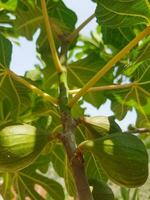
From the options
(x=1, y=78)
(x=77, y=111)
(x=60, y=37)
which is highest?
(x=60, y=37)

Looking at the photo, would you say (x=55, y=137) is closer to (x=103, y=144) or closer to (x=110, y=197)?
(x=103, y=144)

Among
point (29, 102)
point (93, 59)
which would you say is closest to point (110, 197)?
point (29, 102)

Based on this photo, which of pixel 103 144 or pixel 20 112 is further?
pixel 20 112

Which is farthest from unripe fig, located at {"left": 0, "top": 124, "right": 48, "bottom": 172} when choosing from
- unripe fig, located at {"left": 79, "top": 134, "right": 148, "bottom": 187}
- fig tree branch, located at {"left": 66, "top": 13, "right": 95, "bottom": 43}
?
fig tree branch, located at {"left": 66, "top": 13, "right": 95, "bottom": 43}

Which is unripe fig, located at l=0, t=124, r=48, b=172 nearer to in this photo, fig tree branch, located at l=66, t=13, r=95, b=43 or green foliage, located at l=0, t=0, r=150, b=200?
green foliage, located at l=0, t=0, r=150, b=200

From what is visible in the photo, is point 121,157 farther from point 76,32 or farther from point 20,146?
point 76,32

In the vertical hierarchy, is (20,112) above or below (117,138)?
above

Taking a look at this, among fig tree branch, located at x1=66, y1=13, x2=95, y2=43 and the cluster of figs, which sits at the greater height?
fig tree branch, located at x1=66, y1=13, x2=95, y2=43

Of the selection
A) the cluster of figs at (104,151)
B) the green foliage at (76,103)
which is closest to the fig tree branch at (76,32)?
the green foliage at (76,103)

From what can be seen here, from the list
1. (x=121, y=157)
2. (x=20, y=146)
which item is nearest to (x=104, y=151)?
(x=121, y=157)
